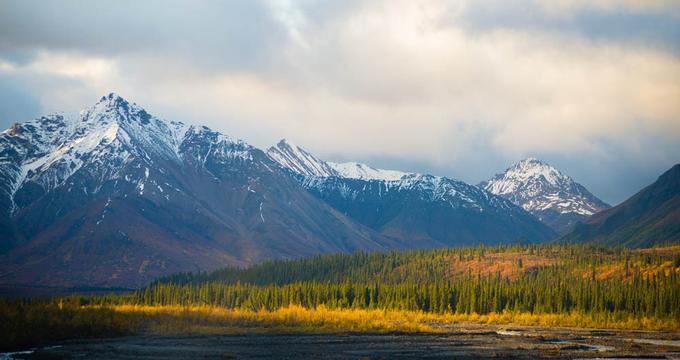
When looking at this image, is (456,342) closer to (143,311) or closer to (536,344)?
(536,344)

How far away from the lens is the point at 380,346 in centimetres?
12019

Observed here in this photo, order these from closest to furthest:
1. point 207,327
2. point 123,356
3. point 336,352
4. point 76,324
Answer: point 123,356 < point 336,352 < point 76,324 < point 207,327

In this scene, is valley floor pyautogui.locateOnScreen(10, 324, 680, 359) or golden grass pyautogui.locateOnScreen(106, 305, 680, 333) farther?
golden grass pyautogui.locateOnScreen(106, 305, 680, 333)

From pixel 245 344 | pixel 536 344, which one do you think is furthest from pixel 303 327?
pixel 536 344

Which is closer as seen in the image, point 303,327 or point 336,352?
point 336,352

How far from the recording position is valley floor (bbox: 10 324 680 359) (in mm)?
105125

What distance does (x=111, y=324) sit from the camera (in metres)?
143

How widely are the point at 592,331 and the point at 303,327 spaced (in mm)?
52992

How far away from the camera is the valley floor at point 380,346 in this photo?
105125 millimetres

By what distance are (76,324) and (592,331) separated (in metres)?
90.6

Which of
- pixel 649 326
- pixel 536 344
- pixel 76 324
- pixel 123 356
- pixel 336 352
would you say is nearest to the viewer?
pixel 123 356

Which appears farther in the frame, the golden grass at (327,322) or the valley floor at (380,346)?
the golden grass at (327,322)

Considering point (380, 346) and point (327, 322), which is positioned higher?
point (327, 322)

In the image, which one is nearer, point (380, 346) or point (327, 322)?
point (380, 346)
